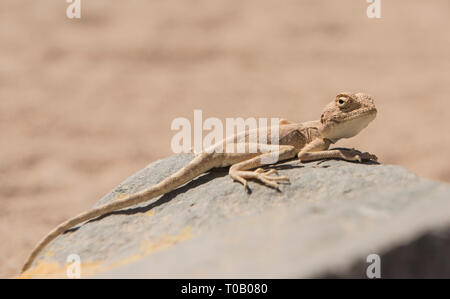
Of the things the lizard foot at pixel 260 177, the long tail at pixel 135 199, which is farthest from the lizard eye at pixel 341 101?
the long tail at pixel 135 199

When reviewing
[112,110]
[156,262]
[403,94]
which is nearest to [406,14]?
[403,94]

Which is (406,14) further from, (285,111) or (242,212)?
(242,212)

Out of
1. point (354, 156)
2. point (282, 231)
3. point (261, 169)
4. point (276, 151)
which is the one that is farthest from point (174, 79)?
point (282, 231)

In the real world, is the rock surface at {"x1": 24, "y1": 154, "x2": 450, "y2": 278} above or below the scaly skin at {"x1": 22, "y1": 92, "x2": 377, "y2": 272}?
below

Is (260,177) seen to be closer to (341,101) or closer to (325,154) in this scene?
(325,154)

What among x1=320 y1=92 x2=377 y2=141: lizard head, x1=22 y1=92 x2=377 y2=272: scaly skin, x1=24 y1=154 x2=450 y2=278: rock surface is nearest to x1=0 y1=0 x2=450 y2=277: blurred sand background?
x1=22 y1=92 x2=377 y2=272: scaly skin

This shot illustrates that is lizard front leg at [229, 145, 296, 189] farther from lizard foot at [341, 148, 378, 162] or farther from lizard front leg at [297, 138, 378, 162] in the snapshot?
lizard foot at [341, 148, 378, 162]

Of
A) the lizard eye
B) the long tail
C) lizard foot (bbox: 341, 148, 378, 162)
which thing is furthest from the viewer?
the lizard eye

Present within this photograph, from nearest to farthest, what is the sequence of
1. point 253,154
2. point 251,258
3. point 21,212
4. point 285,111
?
point 251,258, point 253,154, point 21,212, point 285,111
